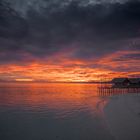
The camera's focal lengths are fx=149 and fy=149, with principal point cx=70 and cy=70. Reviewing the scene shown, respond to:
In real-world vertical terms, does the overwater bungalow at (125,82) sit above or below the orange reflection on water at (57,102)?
above

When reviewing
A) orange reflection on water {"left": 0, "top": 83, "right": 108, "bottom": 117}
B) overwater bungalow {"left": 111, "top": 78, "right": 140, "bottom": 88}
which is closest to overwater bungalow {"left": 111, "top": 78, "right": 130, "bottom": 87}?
overwater bungalow {"left": 111, "top": 78, "right": 140, "bottom": 88}

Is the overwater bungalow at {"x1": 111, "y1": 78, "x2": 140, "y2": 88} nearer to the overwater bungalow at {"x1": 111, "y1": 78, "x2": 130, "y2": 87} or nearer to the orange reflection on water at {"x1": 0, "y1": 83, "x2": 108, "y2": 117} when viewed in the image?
the overwater bungalow at {"x1": 111, "y1": 78, "x2": 130, "y2": 87}

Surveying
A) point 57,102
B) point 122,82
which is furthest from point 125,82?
point 57,102

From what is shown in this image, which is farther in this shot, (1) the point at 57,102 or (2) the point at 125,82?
(2) the point at 125,82

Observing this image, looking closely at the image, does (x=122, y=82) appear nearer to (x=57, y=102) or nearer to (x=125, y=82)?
(x=125, y=82)

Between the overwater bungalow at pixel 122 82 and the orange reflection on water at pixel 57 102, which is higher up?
the overwater bungalow at pixel 122 82

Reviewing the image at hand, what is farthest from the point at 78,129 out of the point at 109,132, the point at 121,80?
the point at 121,80

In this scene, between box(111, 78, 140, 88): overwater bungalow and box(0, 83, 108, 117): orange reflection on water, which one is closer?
box(0, 83, 108, 117): orange reflection on water

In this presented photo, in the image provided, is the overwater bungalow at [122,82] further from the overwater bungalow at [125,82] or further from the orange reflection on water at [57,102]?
the orange reflection on water at [57,102]

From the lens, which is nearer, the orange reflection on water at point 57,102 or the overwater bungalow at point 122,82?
the orange reflection on water at point 57,102

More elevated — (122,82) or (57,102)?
(122,82)

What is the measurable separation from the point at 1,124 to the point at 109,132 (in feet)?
36.0

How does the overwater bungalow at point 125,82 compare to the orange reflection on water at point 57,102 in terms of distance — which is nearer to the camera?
the orange reflection on water at point 57,102

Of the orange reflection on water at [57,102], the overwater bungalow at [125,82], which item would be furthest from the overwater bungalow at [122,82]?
the orange reflection on water at [57,102]
